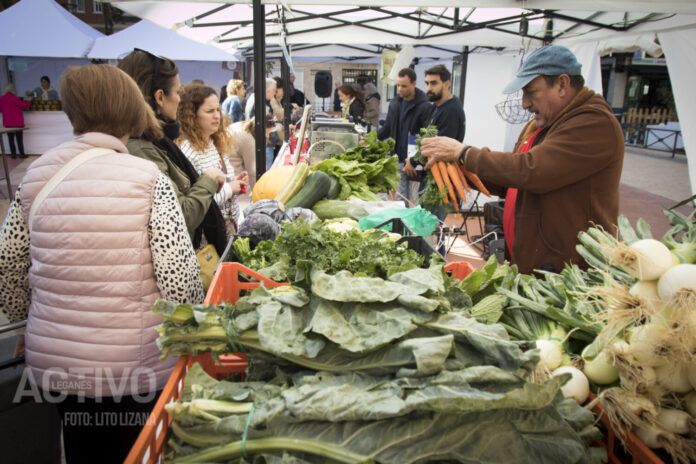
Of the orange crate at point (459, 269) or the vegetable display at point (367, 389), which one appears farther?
the orange crate at point (459, 269)

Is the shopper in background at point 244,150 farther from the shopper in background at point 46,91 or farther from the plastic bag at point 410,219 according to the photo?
the shopper in background at point 46,91

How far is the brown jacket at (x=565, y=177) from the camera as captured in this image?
2619 millimetres

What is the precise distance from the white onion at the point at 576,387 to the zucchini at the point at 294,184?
2.28m

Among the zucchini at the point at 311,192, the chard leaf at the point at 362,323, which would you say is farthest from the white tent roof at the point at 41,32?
the chard leaf at the point at 362,323

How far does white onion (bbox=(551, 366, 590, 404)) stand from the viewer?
1.35m

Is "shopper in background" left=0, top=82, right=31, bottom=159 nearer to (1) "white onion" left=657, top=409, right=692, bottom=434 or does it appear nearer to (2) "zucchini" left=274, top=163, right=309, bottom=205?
(2) "zucchini" left=274, top=163, right=309, bottom=205

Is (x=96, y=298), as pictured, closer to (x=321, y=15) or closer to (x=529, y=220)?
(x=529, y=220)

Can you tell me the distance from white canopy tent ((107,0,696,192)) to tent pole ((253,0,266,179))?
0.82ft

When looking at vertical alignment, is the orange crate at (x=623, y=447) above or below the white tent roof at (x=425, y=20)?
below

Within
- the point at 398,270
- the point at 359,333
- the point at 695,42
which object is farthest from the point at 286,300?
the point at 695,42

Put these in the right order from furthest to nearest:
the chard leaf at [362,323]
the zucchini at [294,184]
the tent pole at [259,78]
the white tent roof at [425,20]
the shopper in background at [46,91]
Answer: the shopper in background at [46,91]
the white tent roof at [425,20]
the tent pole at [259,78]
the zucchini at [294,184]
the chard leaf at [362,323]

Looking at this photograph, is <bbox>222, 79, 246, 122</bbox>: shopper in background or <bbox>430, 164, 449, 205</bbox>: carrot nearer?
<bbox>430, 164, 449, 205</bbox>: carrot

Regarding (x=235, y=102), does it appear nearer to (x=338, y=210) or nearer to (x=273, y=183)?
(x=273, y=183)

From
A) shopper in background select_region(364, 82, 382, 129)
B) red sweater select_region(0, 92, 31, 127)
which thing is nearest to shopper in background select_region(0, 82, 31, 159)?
red sweater select_region(0, 92, 31, 127)
